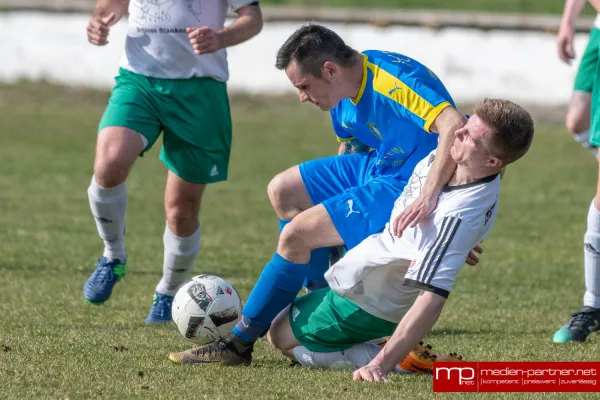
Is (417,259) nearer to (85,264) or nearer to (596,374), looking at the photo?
(596,374)

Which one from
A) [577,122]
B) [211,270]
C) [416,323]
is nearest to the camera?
[416,323]

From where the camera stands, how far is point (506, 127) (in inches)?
180

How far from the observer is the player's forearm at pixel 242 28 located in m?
6.16

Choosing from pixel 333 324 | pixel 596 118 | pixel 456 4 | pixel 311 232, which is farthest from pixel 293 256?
pixel 456 4

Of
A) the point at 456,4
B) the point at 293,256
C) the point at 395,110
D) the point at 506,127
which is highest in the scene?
the point at 506,127

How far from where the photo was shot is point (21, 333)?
5.61m

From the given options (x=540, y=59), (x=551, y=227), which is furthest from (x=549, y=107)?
(x=551, y=227)

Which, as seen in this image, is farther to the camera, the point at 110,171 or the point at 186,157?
the point at 186,157

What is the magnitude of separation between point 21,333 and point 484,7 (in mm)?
15894

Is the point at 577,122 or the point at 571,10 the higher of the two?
the point at 571,10

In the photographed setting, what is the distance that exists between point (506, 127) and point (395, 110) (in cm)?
66

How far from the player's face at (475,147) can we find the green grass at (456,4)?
15323 millimetres

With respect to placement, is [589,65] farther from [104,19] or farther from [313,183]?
[104,19]

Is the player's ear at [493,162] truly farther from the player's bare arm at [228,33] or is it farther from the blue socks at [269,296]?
the player's bare arm at [228,33]
